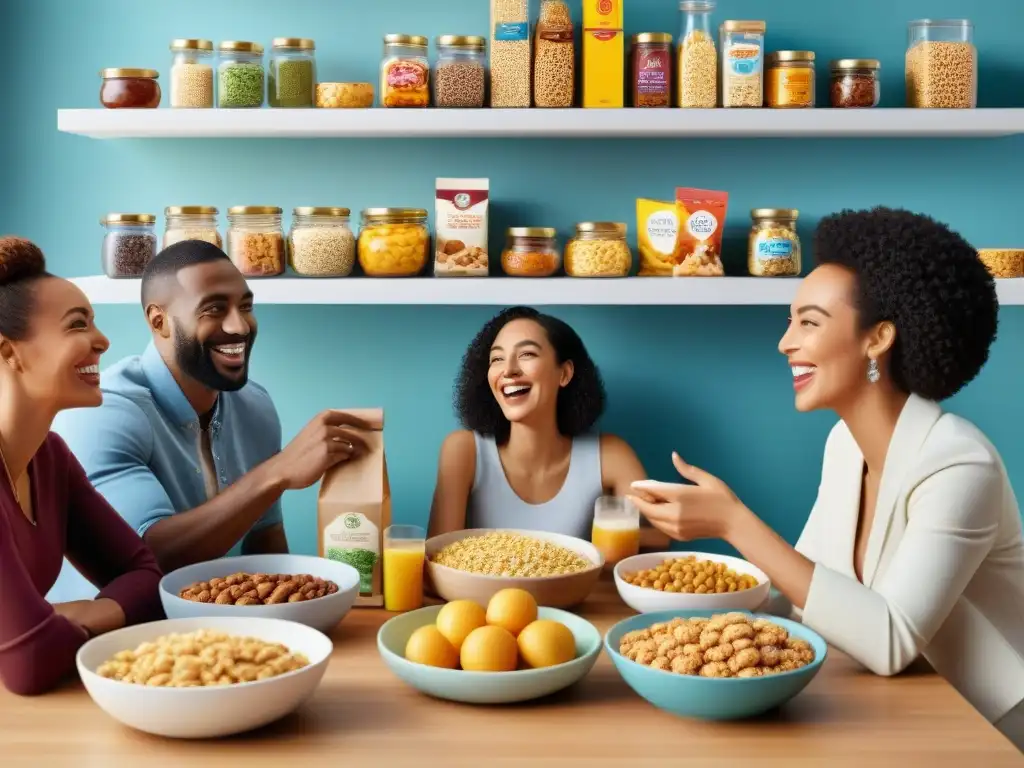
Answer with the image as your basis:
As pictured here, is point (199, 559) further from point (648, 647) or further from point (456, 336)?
point (456, 336)

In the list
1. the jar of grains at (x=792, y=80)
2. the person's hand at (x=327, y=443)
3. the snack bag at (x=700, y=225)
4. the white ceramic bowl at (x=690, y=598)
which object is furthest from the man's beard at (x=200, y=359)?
the jar of grains at (x=792, y=80)

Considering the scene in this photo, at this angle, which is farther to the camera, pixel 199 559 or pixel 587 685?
pixel 199 559

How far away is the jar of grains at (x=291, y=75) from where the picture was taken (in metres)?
2.40

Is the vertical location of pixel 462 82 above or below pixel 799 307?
above

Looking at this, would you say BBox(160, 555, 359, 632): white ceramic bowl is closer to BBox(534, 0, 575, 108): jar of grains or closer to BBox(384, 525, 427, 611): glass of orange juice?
BBox(384, 525, 427, 611): glass of orange juice

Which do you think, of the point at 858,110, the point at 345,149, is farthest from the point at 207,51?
the point at 858,110

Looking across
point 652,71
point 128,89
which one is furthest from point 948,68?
point 128,89

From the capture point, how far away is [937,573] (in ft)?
4.67

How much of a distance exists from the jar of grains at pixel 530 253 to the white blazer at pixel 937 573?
93 cm

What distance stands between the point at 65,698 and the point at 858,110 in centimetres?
183

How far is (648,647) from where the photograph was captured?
4.14 ft

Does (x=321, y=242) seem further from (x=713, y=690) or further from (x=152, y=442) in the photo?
(x=713, y=690)

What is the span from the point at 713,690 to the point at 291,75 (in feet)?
5.45

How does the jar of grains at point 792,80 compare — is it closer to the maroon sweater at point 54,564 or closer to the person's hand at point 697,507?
the person's hand at point 697,507
